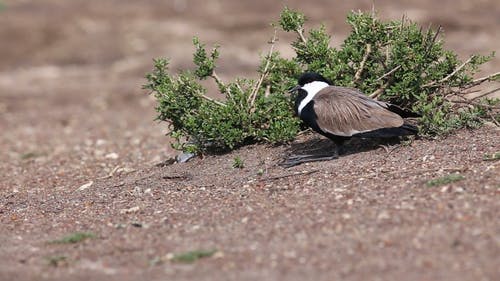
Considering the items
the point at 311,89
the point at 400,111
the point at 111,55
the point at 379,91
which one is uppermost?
the point at 111,55

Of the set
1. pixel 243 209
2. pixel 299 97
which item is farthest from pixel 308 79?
pixel 243 209

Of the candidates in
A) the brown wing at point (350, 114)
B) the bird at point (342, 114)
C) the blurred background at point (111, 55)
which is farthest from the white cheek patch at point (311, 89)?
the blurred background at point (111, 55)

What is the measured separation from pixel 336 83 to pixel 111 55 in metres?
11.4

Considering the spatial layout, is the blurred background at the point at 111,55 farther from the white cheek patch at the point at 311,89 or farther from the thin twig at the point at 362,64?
the thin twig at the point at 362,64

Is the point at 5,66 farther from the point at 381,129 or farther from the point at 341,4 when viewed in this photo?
the point at 381,129

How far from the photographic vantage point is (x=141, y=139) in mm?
12078

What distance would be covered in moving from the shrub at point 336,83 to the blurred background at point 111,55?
5.60 feet

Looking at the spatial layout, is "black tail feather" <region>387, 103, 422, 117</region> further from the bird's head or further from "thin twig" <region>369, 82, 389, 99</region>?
the bird's head

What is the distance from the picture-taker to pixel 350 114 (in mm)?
7516

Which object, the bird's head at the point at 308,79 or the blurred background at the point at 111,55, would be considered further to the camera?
the blurred background at the point at 111,55

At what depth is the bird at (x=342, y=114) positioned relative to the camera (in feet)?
24.4

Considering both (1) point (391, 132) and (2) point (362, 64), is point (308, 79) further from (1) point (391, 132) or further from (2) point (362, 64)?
(1) point (391, 132)

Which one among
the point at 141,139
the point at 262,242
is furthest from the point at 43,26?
the point at 262,242

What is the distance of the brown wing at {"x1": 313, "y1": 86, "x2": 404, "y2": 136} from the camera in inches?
293
